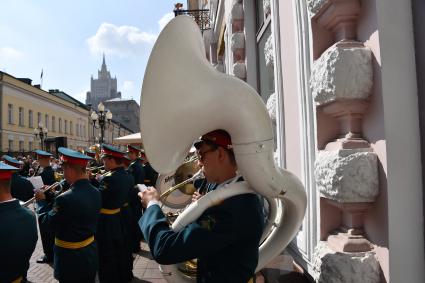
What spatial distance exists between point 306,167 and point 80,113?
5712 cm

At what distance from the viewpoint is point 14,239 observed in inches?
112

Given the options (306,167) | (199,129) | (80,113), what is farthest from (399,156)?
(80,113)

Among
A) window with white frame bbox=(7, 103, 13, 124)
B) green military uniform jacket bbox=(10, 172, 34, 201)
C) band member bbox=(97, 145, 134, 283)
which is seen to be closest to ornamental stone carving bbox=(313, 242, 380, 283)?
band member bbox=(97, 145, 134, 283)

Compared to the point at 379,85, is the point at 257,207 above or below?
below

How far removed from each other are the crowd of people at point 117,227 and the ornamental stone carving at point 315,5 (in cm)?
109

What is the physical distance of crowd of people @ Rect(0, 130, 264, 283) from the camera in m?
1.67

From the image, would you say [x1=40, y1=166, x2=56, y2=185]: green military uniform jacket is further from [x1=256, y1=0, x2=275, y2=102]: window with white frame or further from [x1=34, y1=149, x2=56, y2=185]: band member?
[x1=256, y1=0, x2=275, y2=102]: window with white frame

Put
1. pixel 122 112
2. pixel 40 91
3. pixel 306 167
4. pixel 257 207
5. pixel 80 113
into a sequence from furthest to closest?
1. pixel 122 112
2. pixel 80 113
3. pixel 40 91
4. pixel 306 167
5. pixel 257 207

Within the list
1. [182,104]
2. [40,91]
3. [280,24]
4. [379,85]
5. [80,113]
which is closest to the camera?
[182,104]

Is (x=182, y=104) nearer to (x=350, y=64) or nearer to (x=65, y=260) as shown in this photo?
(x=350, y=64)

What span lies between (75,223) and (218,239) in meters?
2.44

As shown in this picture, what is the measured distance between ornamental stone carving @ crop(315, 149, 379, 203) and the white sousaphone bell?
440 millimetres

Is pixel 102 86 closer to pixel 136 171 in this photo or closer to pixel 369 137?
pixel 136 171

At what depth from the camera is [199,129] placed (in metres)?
1.70
